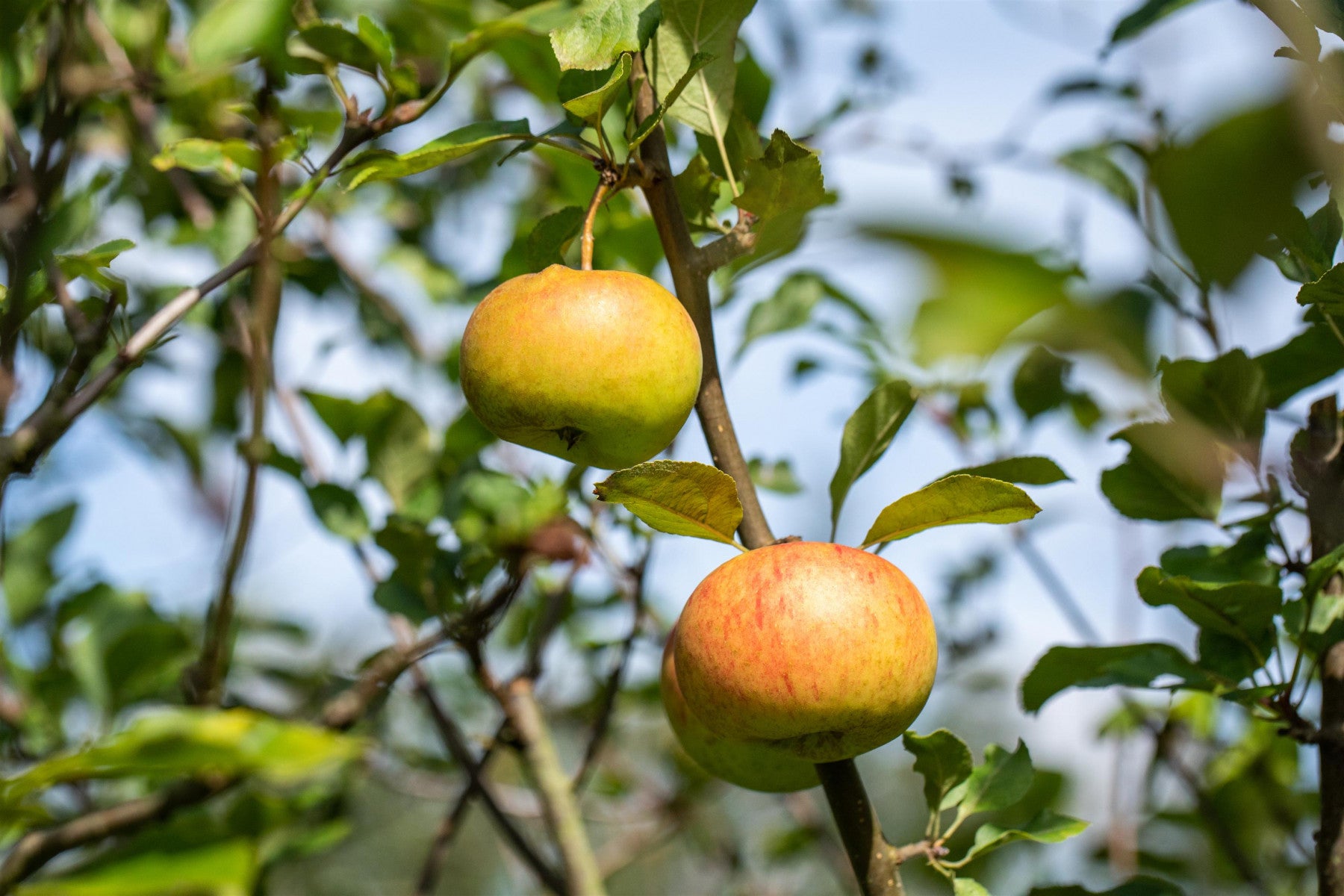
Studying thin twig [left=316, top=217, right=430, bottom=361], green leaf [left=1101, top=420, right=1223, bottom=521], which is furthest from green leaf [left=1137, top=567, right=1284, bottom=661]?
thin twig [left=316, top=217, right=430, bottom=361]

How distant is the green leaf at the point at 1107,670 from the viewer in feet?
3.66

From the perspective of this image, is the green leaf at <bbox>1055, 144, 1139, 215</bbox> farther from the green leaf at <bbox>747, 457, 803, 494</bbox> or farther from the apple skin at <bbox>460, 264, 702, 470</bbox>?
the apple skin at <bbox>460, 264, 702, 470</bbox>

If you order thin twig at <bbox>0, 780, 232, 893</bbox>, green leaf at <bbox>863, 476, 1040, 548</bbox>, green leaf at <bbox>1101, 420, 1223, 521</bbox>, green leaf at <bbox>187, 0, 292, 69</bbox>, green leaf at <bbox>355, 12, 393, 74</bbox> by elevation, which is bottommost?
thin twig at <bbox>0, 780, 232, 893</bbox>

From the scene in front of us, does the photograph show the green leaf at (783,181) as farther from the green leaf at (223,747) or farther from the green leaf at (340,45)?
the green leaf at (223,747)

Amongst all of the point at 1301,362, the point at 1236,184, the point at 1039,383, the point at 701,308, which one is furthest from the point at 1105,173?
the point at 1236,184

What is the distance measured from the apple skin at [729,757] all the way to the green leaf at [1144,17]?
35.0 inches

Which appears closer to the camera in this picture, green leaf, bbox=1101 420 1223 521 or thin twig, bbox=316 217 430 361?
green leaf, bbox=1101 420 1223 521

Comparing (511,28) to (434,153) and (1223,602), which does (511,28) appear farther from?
(1223,602)

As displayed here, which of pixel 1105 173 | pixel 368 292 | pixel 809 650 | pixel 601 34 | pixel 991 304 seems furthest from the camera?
pixel 368 292

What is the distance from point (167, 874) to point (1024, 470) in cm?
80

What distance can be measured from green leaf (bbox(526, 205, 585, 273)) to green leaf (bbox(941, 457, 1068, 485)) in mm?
474

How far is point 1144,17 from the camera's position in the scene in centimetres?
120

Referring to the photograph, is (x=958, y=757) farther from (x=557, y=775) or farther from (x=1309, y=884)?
(x=1309, y=884)

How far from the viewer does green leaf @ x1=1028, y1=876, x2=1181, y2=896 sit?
111 cm
